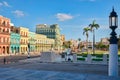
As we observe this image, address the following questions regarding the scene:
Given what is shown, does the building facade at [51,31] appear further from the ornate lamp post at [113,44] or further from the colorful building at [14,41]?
the ornate lamp post at [113,44]

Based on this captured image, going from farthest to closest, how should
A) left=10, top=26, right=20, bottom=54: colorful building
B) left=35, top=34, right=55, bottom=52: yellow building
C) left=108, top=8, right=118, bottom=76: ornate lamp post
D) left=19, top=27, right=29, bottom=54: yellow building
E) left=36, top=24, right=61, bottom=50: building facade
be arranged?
left=36, top=24, right=61, bottom=50: building facade → left=35, top=34, right=55, bottom=52: yellow building → left=19, top=27, right=29, bottom=54: yellow building → left=10, top=26, right=20, bottom=54: colorful building → left=108, top=8, right=118, bottom=76: ornate lamp post

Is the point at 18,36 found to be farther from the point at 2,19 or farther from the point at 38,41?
the point at 38,41

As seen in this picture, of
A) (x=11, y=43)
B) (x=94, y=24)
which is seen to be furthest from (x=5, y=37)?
(x=94, y=24)

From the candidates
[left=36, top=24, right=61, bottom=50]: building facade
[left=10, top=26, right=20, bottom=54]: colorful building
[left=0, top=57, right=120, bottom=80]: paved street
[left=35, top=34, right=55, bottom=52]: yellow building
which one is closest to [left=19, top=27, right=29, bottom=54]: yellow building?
[left=10, top=26, right=20, bottom=54]: colorful building

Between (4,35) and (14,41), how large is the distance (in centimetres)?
924

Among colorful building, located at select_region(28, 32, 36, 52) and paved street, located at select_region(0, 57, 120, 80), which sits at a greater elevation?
colorful building, located at select_region(28, 32, 36, 52)

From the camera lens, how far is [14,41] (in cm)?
9312

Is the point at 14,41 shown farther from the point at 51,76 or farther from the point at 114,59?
the point at 114,59

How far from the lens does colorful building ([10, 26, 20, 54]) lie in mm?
91188

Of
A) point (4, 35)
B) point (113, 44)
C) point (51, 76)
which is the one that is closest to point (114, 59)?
point (113, 44)

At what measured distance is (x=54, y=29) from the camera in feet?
514

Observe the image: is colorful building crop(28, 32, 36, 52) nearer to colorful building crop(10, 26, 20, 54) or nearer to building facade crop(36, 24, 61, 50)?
colorful building crop(10, 26, 20, 54)

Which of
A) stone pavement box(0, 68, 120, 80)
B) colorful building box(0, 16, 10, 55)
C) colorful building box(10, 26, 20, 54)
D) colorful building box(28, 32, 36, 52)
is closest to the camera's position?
stone pavement box(0, 68, 120, 80)

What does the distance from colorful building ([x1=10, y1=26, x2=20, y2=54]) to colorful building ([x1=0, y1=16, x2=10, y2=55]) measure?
289 cm
